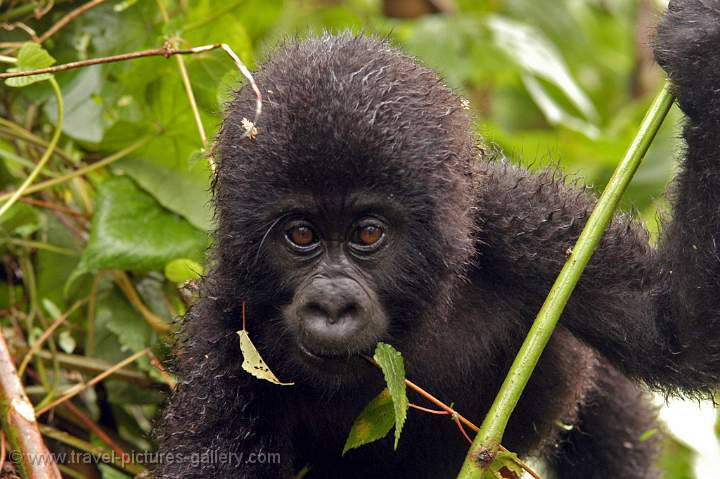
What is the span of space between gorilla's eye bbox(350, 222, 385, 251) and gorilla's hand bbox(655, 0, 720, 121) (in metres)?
1.05

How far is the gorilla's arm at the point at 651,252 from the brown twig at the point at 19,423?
171cm

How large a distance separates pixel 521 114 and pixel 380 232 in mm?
7485

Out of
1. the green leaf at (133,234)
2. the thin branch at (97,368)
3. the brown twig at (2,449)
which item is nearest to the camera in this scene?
the brown twig at (2,449)

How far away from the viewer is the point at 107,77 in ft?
15.5

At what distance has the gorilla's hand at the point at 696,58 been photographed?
326 cm

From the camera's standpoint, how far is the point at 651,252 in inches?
150

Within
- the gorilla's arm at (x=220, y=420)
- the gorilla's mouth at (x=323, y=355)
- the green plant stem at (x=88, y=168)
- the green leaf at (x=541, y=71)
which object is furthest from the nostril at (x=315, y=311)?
the green leaf at (x=541, y=71)

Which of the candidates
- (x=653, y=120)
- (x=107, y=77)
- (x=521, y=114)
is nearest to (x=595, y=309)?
(x=653, y=120)

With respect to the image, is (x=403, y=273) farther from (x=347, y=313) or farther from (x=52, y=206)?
(x=52, y=206)

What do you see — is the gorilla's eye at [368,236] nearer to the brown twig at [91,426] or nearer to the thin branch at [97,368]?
the thin branch at [97,368]

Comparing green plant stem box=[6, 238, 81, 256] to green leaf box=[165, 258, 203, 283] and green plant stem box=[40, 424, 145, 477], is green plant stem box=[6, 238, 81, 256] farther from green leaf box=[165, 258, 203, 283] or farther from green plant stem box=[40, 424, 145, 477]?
green plant stem box=[40, 424, 145, 477]

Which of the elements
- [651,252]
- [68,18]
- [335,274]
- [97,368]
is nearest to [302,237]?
[335,274]

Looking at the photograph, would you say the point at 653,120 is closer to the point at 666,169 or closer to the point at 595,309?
the point at 595,309

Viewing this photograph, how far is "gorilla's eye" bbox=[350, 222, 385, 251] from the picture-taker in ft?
11.1
